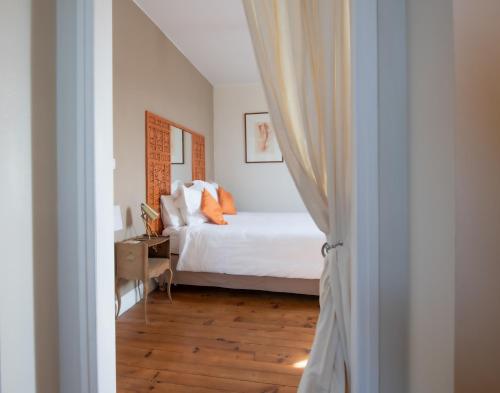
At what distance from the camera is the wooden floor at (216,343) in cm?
153

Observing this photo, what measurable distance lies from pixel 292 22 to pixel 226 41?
2.67 m

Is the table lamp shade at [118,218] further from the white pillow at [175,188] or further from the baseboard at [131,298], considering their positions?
the white pillow at [175,188]

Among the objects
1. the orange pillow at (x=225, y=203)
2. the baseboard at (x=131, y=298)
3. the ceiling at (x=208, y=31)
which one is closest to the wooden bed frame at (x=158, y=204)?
the baseboard at (x=131, y=298)

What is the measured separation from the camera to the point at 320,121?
1.17 m

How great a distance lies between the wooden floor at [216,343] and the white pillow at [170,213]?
746 mm
